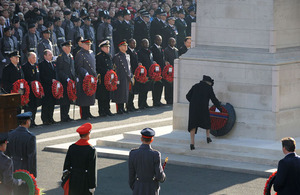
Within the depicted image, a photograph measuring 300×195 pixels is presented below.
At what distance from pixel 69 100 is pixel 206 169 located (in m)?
6.07

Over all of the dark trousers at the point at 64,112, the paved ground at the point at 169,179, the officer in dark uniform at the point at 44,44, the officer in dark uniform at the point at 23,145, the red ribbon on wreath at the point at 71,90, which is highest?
the officer in dark uniform at the point at 44,44

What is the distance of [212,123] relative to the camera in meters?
16.6

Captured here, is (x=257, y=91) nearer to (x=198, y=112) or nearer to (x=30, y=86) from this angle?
(x=198, y=112)

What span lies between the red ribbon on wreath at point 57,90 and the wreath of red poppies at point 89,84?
72cm

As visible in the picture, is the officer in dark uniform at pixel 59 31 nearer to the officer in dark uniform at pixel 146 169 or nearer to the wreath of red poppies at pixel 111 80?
the wreath of red poppies at pixel 111 80

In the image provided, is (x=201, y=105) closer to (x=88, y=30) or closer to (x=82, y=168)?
(x=82, y=168)

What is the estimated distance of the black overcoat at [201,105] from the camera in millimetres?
16078

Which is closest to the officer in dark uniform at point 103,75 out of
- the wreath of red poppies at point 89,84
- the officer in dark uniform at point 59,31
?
the wreath of red poppies at point 89,84

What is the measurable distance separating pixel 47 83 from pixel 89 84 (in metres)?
1.07

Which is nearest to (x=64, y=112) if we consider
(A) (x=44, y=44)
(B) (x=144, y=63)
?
(B) (x=144, y=63)

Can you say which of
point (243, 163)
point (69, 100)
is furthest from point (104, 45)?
point (243, 163)

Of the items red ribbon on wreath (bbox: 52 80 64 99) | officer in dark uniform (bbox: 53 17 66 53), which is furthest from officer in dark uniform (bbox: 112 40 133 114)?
officer in dark uniform (bbox: 53 17 66 53)

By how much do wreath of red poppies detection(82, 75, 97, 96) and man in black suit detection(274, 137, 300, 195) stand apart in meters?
10.7

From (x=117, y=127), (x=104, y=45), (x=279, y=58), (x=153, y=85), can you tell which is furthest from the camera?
(x=153, y=85)
